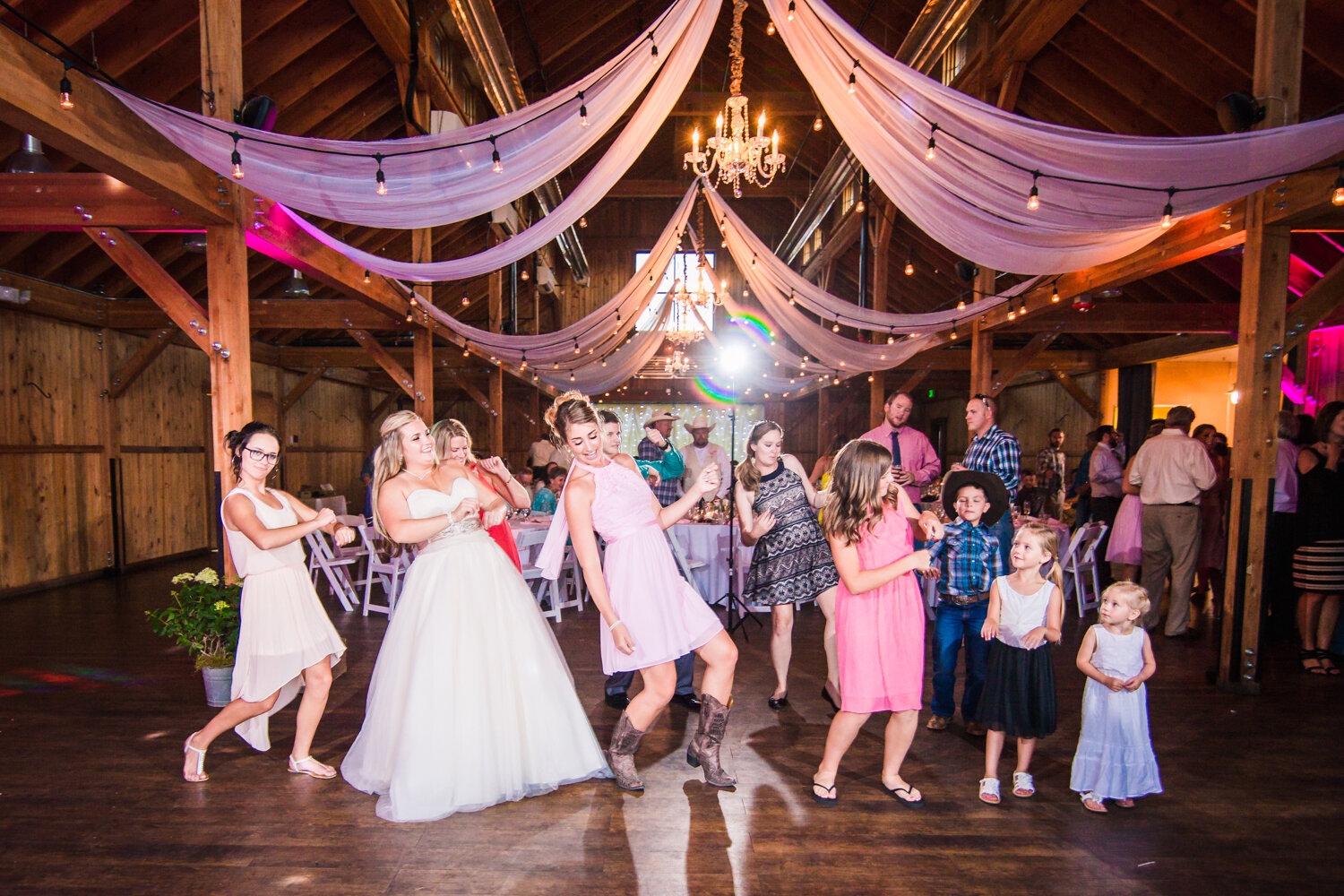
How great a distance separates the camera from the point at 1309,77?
18.3 feet

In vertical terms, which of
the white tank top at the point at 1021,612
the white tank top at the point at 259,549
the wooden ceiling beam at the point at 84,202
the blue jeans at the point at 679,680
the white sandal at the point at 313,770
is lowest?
the white sandal at the point at 313,770

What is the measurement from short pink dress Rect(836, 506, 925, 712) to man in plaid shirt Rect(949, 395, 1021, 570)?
126 cm

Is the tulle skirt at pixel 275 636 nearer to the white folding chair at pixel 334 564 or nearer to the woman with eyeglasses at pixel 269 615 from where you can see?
the woman with eyeglasses at pixel 269 615

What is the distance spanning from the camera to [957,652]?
3443mm

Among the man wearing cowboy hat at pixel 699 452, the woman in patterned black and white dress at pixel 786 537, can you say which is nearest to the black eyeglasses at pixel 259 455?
the woman in patterned black and white dress at pixel 786 537

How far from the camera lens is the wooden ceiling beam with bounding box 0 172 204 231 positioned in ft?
13.1

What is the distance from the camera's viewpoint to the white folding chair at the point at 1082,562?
5.94 meters

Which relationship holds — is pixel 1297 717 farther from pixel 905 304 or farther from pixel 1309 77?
pixel 905 304

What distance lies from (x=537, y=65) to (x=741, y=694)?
8844 mm

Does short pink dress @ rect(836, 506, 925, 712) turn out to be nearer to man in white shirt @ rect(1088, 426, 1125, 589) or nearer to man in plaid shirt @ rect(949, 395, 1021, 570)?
man in plaid shirt @ rect(949, 395, 1021, 570)

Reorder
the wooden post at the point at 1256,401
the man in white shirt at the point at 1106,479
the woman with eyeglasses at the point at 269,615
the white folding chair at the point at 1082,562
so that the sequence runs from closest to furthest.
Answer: the woman with eyeglasses at the point at 269,615
the wooden post at the point at 1256,401
the white folding chair at the point at 1082,562
the man in white shirt at the point at 1106,479

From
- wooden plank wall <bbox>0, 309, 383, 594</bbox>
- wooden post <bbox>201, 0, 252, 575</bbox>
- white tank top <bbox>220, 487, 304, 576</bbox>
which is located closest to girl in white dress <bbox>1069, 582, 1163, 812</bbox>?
A: white tank top <bbox>220, 487, 304, 576</bbox>

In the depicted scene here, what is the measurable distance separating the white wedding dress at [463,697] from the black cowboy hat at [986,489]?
189 cm

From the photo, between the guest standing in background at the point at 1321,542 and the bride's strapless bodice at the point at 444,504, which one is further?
the guest standing in background at the point at 1321,542
